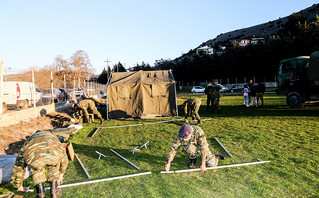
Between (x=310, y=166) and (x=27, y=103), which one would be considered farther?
(x=27, y=103)

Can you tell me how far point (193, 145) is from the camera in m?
4.89

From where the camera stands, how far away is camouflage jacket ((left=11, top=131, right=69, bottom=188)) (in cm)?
344

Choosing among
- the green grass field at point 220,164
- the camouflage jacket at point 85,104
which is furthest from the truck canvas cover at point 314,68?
the camouflage jacket at point 85,104

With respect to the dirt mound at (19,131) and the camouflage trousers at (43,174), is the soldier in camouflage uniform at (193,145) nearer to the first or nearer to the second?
the camouflage trousers at (43,174)

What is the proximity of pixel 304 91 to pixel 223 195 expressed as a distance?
11.4m

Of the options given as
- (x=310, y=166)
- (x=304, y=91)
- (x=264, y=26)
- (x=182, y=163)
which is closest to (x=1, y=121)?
(x=182, y=163)

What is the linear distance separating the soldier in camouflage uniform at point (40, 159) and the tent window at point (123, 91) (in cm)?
844

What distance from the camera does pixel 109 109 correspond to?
12391mm

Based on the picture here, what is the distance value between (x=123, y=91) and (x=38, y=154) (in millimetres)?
8864

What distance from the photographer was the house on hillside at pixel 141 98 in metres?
12.2

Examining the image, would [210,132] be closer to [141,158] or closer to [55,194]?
[141,158]

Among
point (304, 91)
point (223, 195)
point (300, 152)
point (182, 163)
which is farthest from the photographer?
point (304, 91)

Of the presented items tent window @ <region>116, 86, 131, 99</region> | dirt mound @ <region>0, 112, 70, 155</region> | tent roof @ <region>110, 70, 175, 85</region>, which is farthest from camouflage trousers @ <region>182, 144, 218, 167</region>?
tent window @ <region>116, 86, 131, 99</region>

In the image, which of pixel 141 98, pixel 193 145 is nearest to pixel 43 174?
pixel 193 145
